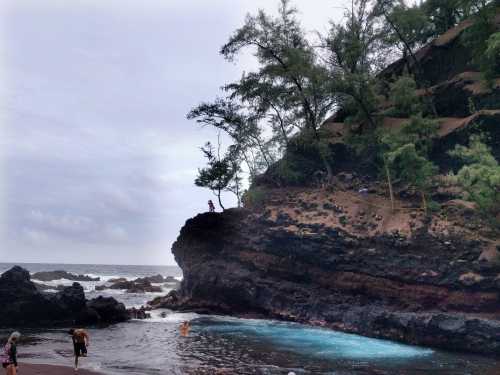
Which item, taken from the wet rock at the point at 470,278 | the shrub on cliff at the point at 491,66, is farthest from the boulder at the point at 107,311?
the shrub on cliff at the point at 491,66

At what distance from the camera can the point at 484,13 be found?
3503cm

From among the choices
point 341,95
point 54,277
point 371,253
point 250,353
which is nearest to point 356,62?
point 341,95

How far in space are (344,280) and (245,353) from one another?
11.7 m

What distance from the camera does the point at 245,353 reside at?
Result: 23.3 meters

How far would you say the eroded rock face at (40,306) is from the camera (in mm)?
33294

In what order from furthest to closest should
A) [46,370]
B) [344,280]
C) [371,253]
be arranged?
[344,280]
[371,253]
[46,370]

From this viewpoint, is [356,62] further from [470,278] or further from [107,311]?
[107,311]

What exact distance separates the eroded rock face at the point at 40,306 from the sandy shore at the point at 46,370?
1621cm

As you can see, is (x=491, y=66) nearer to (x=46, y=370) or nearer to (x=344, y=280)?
(x=344, y=280)

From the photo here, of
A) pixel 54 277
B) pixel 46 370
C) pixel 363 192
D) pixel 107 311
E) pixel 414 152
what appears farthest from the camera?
pixel 54 277

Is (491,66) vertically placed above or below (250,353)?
above

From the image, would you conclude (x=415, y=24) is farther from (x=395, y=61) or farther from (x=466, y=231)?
(x=466, y=231)

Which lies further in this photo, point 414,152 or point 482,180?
point 414,152

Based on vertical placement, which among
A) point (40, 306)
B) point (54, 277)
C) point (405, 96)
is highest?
point (405, 96)
